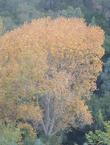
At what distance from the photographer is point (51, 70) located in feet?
93.5

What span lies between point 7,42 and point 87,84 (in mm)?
5218

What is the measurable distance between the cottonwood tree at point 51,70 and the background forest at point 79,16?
4.92ft

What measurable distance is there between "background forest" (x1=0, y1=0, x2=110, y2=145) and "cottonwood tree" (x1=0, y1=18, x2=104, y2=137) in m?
1.50

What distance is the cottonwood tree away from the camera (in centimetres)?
2780

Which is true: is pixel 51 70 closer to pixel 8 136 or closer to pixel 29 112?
pixel 29 112

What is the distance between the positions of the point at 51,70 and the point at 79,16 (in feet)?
38.9

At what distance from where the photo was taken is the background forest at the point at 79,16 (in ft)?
104

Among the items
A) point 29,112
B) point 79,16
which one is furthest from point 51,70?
point 79,16

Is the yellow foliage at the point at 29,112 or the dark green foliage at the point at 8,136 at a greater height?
the dark green foliage at the point at 8,136

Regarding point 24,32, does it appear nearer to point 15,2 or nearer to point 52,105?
point 52,105

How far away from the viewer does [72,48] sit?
28.7 m

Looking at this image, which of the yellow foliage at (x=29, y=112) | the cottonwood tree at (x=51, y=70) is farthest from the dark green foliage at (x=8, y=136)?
the cottonwood tree at (x=51, y=70)

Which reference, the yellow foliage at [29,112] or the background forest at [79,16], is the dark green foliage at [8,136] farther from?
the yellow foliage at [29,112]

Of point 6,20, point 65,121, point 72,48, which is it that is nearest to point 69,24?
point 72,48
